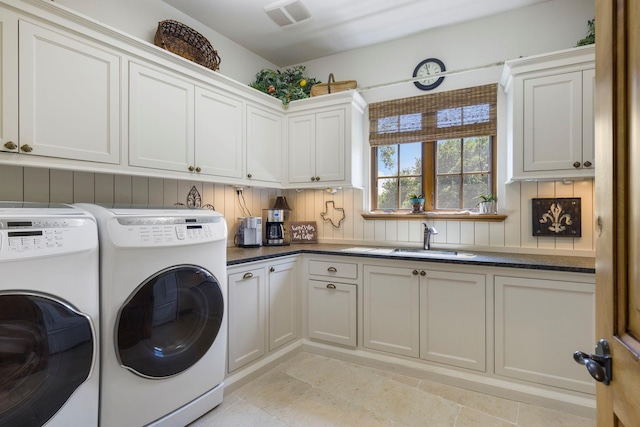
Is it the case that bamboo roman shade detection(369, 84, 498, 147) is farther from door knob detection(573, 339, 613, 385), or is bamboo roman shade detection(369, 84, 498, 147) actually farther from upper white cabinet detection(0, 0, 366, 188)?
door knob detection(573, 339, 613, 385)

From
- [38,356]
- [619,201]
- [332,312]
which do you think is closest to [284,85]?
[332,312]

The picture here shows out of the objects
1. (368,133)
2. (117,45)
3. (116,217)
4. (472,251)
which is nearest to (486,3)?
(368,133)

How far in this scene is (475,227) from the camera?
2684 millimetres

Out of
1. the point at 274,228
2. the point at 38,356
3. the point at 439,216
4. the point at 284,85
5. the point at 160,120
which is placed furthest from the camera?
the point at 284,85

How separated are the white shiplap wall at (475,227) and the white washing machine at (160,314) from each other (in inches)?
61.8

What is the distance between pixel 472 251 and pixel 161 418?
2429mm

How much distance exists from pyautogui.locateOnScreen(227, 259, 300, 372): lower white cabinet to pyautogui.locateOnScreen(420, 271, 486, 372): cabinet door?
3.42ft

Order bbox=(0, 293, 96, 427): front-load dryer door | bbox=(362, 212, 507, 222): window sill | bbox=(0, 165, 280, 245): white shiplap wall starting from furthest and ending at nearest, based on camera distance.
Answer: bbox=(362, 212, 507, 222): window sill < bbox=(0, 165, 280, 245): white shiplap wall < bbox=(0, 293, 96, 427): front-load dryer door

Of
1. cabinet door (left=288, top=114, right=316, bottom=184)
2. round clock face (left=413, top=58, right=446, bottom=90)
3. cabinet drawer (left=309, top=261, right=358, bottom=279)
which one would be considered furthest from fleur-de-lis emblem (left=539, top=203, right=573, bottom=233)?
cabinet door (left=288, top=114, right=316, bottom=184)

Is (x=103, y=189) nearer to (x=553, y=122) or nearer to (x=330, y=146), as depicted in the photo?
(x=330, y=146)

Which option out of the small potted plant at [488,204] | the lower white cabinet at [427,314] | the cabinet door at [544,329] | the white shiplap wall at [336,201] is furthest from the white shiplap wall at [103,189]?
the cabinet door at [544,329]

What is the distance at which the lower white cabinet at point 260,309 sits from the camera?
2160mm

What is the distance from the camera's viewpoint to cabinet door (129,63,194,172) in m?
1.94

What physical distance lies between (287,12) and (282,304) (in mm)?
2337
